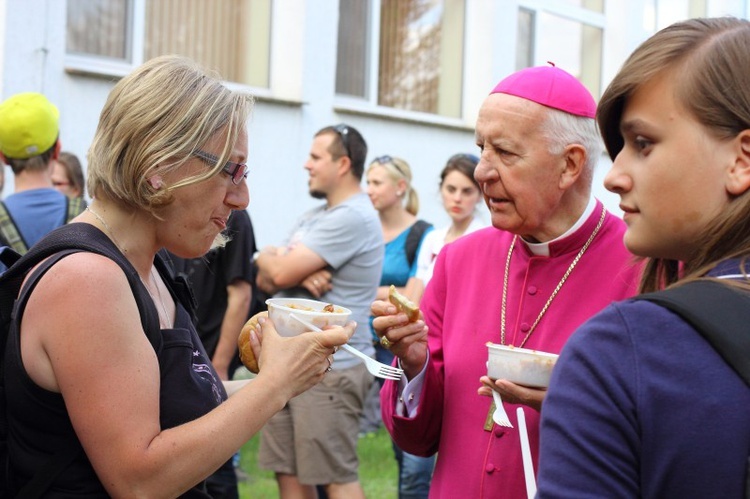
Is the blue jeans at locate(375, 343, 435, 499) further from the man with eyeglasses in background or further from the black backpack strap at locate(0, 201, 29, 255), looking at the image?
the black backpack strap at locate(0, 201, 29, 255)

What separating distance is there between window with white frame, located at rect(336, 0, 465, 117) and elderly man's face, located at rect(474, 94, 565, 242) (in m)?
8.70

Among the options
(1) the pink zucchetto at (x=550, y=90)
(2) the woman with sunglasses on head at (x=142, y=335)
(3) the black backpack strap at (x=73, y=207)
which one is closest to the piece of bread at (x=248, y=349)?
(2) the woman with sunglasses on head at (x=142, y=335)

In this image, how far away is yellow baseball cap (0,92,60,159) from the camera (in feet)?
14.0

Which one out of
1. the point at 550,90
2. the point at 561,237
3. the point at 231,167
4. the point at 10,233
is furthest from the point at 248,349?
the point at 10,233

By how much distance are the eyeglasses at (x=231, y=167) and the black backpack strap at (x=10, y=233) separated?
1.99 metres

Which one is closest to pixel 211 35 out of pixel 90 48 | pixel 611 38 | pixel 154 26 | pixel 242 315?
pixel 154 26

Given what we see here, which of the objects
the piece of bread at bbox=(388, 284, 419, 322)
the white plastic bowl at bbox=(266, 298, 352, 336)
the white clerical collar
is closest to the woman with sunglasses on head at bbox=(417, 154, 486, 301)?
the white clerical collar

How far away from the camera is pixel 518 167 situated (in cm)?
261

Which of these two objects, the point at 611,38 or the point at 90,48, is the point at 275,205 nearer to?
the point at 90,48

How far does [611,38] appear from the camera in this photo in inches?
590

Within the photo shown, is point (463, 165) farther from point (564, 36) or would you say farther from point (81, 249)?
point (564, 36)

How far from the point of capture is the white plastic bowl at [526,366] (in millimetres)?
2051

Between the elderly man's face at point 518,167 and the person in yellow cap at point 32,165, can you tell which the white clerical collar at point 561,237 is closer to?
the elderly man's face at point 518,167

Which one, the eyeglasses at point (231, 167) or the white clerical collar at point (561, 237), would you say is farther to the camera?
the white clerical collar at point (561, 237)
